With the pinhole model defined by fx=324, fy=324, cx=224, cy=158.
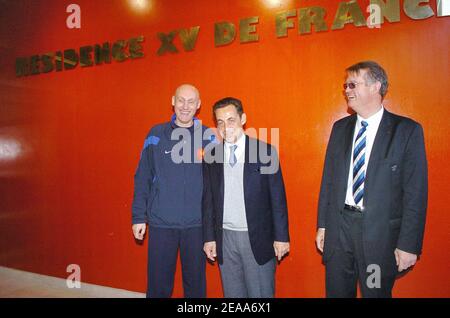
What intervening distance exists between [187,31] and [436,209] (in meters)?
2.53

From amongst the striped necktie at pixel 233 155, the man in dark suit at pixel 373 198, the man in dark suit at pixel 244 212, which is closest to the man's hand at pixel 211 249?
the man in dark suit at pixel 244 212

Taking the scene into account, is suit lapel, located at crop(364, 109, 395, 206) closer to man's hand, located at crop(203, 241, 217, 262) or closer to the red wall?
the red wall

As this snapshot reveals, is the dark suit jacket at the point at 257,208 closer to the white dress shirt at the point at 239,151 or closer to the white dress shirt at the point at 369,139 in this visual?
the white dress shirt at the point at 239,151

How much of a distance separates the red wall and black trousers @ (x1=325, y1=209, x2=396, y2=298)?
625 millimetres

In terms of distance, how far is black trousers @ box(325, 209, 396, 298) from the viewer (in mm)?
1881

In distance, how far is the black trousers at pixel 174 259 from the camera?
2.44 metres

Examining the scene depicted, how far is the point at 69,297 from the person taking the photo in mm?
3344

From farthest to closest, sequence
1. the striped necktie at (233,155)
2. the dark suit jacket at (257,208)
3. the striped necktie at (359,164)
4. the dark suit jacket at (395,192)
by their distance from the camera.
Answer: the striped necktie at (233,155) < the dark suit jacket at (257,208) < the striped necktie at (359,164) < the dark suit jacket at (395,192)

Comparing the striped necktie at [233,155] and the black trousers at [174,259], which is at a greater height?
the striped necktie at [233,155]

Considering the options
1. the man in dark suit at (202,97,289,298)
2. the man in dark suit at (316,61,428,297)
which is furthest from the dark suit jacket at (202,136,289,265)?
the man in dark suit at (316,61,428,297)

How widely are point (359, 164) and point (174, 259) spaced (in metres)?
1.50

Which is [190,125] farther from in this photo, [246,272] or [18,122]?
[18,122]

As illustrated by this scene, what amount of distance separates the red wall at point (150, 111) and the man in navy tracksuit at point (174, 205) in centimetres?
50
